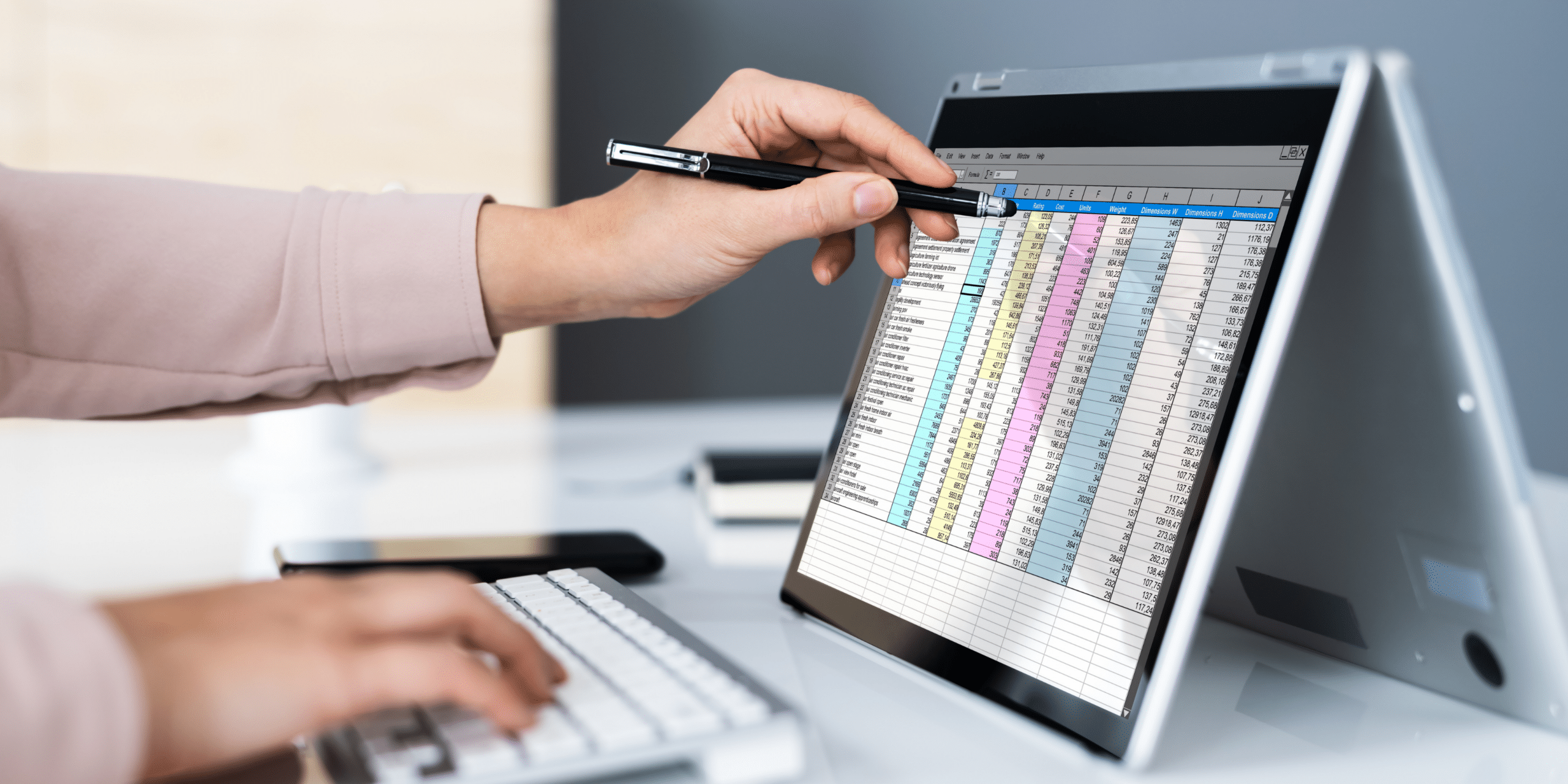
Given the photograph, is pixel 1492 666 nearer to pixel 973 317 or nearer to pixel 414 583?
pixel 973 317

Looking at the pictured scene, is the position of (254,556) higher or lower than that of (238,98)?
lower

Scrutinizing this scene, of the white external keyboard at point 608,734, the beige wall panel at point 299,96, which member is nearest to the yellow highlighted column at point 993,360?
the white external keyboard at point 608,734

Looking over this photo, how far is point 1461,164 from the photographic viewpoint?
4.68 ft

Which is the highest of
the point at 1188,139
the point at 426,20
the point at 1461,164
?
the point at 1461,164

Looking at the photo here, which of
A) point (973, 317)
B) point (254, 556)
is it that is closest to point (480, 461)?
point (254, 556)

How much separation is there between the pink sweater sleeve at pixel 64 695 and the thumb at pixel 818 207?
15.7 inches

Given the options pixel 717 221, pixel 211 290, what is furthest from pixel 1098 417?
pixel 211 290

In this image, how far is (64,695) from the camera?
1.02 feet

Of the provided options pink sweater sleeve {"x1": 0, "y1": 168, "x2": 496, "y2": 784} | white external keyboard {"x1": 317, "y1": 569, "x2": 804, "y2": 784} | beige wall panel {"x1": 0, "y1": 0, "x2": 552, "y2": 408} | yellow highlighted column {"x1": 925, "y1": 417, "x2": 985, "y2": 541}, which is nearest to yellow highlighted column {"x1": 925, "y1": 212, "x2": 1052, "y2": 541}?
yellow highlighted column {"x1": 925, "y1": 417, "x2": 985, "y2": 541}

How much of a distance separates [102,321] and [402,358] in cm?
19

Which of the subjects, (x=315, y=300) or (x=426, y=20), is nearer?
(x=315, y=300)

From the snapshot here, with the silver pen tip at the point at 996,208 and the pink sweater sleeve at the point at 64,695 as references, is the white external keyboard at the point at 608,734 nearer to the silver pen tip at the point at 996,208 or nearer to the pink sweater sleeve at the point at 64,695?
the pink sweater sleeve at the point at 64,695

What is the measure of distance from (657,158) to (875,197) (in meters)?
0.14

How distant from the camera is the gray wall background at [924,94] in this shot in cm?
141
